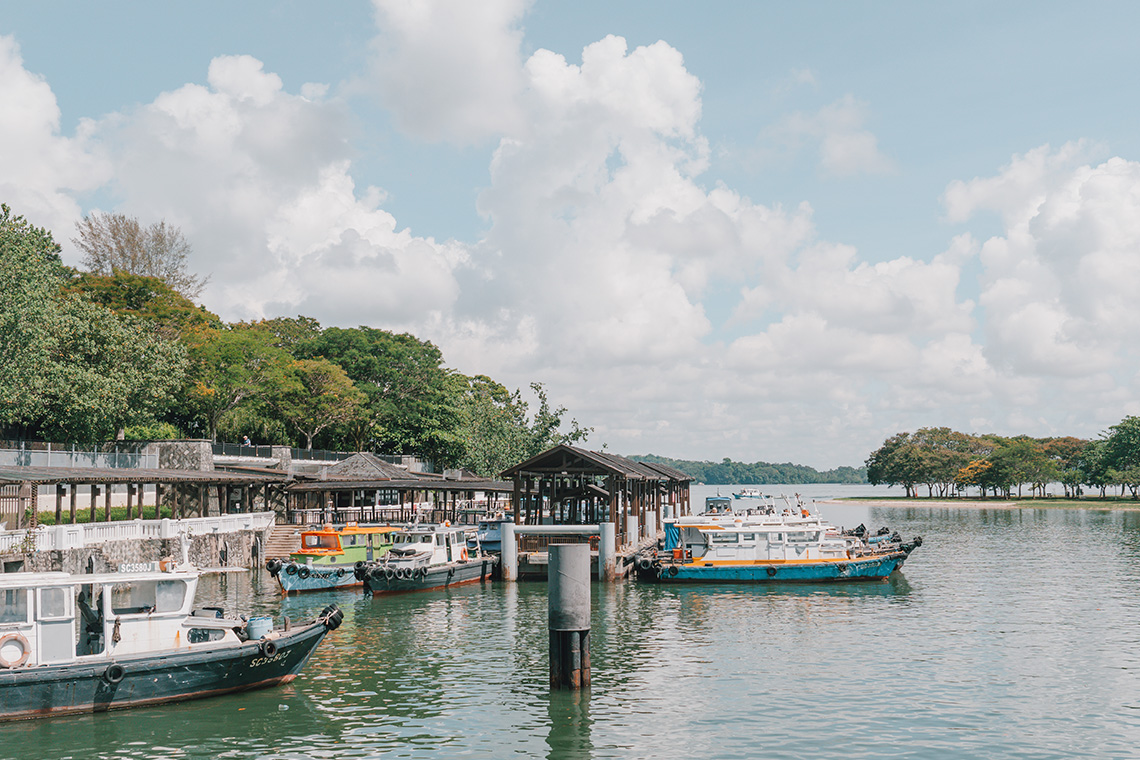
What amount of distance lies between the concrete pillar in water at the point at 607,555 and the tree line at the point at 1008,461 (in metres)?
122

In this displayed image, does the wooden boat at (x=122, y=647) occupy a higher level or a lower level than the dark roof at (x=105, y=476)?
lower

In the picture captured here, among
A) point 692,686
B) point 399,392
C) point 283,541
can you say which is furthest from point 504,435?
point 692,686

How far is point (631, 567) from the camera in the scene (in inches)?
2024

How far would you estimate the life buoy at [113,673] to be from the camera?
2248cm

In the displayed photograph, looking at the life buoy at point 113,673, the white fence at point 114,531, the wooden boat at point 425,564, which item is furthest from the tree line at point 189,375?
the life buoy at point 113,673

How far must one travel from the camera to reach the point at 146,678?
23.1 metres

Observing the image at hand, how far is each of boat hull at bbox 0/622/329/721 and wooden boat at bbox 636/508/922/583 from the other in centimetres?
2630

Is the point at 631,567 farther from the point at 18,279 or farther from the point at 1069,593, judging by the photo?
the point at 18,279

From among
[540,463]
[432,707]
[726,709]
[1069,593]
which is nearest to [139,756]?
[432,707]

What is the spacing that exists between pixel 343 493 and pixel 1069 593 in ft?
181

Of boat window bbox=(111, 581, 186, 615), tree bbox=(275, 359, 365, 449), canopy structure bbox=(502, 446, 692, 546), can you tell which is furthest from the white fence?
tree bbox=(275, 359, 365, 449)

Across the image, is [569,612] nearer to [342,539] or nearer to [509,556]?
[509,556]

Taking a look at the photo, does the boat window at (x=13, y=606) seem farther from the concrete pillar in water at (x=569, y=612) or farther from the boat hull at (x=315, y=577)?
the boat hull at (x=315, y=577)

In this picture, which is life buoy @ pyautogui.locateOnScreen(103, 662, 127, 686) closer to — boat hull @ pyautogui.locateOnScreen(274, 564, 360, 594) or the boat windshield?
boat hull @ pyautogui.locateOnScreen(274, 564, 360, 594)
